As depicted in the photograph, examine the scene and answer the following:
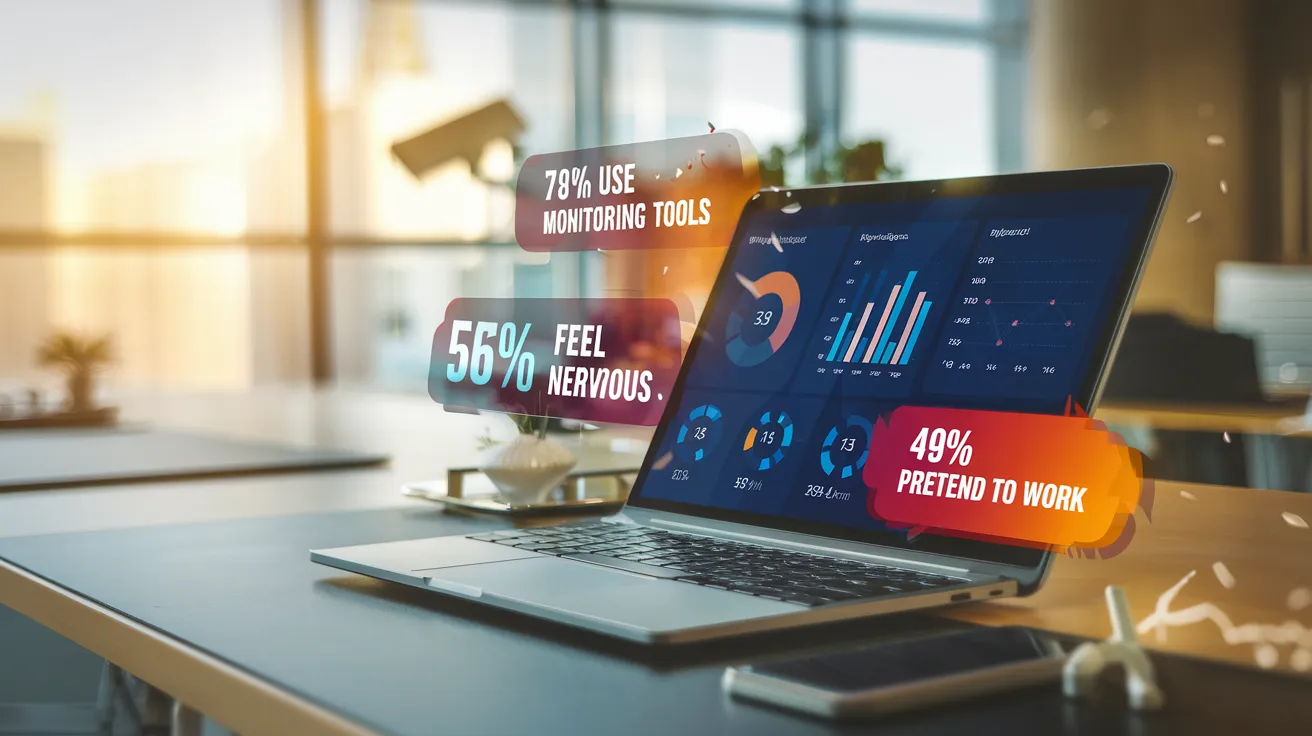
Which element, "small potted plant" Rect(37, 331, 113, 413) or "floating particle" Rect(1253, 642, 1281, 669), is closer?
"floating particle" Rect(1253, 642, 1281, 669)

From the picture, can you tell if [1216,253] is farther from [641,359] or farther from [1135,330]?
[641,359]

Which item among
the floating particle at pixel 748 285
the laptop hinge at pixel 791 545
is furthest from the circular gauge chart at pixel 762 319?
the laptop hinge at pixel 791 545

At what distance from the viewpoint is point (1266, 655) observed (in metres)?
0.50

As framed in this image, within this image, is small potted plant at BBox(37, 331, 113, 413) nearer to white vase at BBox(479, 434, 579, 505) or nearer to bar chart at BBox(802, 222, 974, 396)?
white vase at BBox(479, 434, 579, 505)

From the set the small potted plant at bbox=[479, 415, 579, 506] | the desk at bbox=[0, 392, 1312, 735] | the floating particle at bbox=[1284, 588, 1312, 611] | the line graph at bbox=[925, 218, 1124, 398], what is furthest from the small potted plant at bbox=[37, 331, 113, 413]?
the floating particle at bbox=[1284, 588, 1312, 611]

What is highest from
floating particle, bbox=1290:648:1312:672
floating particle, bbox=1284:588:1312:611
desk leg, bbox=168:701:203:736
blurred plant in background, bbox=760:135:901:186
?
blurred plant in background, bbox=760:135:901:186

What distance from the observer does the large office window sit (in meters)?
5.52

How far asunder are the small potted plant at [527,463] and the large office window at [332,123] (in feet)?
14.2

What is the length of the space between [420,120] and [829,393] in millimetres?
5737

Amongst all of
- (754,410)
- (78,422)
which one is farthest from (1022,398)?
(78,422)

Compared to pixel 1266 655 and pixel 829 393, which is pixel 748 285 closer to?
pixel 829 393

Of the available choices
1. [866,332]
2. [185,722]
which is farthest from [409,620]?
[866,332]

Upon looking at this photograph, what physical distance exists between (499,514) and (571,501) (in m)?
0.05

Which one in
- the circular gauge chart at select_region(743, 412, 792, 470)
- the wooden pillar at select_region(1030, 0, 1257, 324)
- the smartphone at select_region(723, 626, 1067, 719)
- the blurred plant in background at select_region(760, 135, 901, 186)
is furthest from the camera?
the wooden pillar at select_region(1030, 0, 1257, 324)
